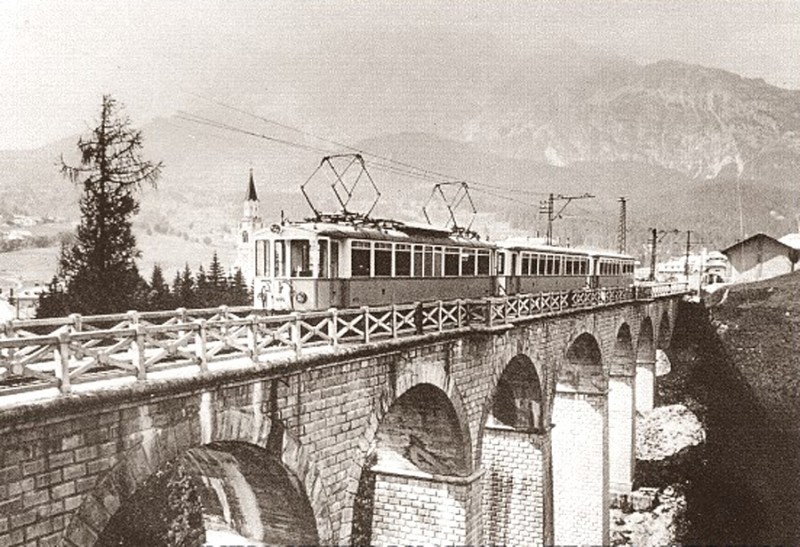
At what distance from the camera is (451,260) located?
19797mm

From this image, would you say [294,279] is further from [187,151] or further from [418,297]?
[187,151]

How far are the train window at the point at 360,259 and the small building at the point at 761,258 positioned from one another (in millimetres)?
49473

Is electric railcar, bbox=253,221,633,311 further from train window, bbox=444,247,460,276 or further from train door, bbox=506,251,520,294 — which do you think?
train door, bbox=506,251,520,294

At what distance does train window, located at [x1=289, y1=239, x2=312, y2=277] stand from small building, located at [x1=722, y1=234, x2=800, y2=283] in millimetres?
51060

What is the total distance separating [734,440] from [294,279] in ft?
96.9

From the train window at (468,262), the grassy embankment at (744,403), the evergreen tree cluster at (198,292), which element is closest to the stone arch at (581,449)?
the grassy embankment at (744,403)

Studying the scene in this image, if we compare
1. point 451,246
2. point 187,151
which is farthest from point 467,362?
point 187,151

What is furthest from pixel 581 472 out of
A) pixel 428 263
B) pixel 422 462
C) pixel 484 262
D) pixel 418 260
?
pixel 418 260

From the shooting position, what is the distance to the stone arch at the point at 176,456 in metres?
7.35

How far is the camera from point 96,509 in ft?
24.3

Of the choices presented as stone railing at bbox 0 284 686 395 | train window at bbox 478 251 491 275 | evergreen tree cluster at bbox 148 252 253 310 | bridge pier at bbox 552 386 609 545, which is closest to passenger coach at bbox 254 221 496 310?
stone railing at bbox 0 284 686 395

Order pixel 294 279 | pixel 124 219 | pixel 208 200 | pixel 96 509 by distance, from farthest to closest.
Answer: pixel 208 200 < pixel 124 219 < pixel 294 279 < pixel 96 509

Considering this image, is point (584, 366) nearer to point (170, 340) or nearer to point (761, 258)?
point (170, 340)

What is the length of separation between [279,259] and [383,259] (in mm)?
2627
